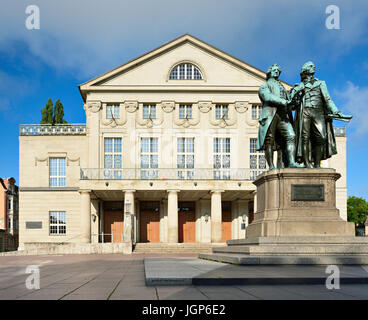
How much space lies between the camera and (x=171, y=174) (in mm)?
34438

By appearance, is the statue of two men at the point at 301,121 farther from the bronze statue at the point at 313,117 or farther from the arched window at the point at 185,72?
the arched window at the point at 185,72

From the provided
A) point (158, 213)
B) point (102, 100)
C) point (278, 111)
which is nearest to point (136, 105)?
point (102, 100)

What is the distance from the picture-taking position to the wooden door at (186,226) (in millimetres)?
36844

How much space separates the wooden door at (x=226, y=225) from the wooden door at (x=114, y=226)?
902 centimetres

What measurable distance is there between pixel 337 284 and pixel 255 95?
31369 mm

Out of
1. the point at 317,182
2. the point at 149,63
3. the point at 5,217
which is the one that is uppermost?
the point at 149,63

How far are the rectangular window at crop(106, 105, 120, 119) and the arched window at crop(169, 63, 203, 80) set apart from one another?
5.46m

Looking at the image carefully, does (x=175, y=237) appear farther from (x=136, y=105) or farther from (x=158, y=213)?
→ (x=136, y=105)

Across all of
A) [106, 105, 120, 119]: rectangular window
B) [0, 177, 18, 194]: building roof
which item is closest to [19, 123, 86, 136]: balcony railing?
[106, 105, 120, 119]: rectangular window

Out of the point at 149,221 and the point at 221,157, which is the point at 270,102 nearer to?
the point at 221,157

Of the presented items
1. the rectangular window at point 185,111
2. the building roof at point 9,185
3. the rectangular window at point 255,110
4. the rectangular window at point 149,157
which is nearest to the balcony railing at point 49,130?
the rectangular window at point 149,157

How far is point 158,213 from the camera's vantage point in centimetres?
3741

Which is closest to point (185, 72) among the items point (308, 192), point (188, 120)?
point (188, 120)

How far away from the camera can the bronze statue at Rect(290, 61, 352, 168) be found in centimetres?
1099
